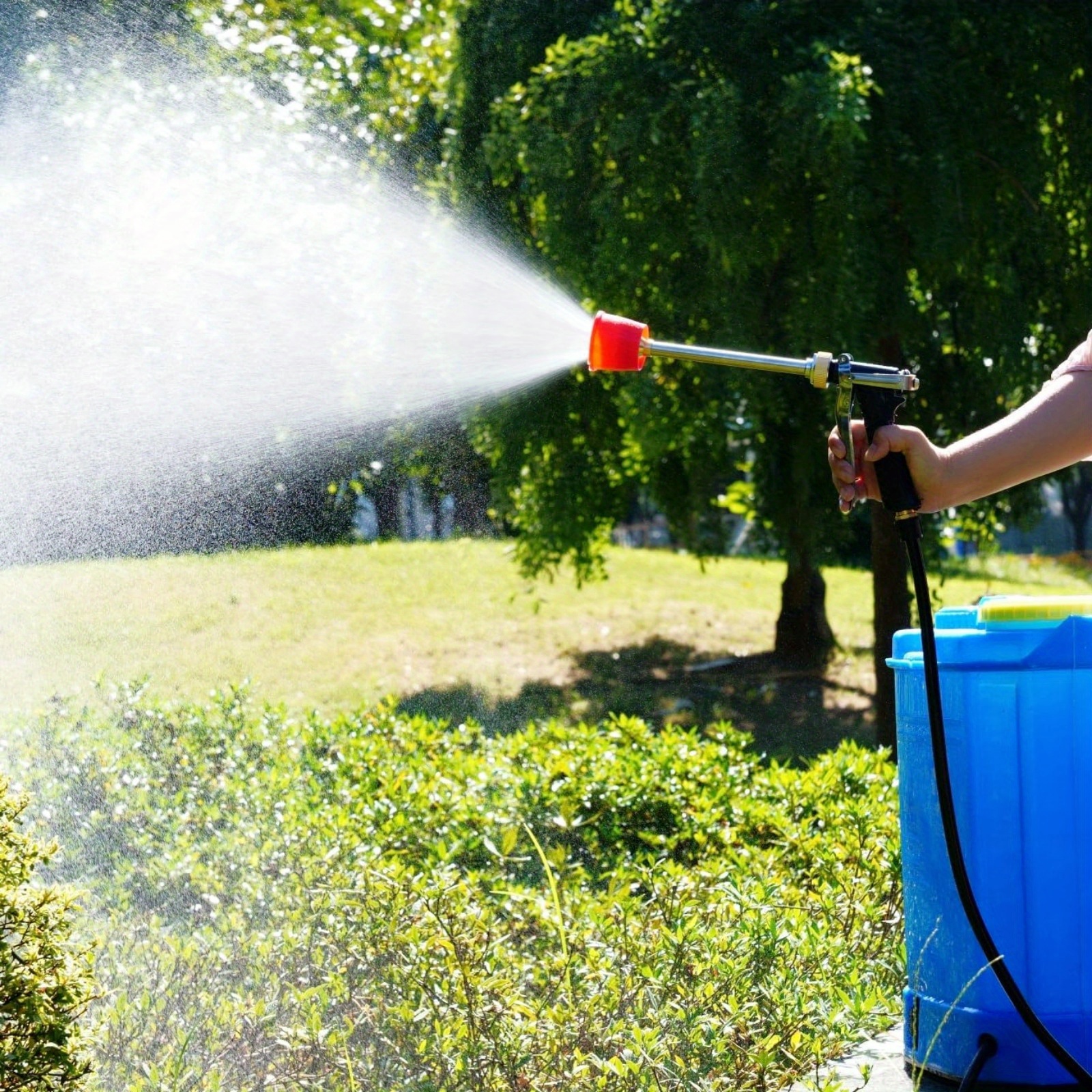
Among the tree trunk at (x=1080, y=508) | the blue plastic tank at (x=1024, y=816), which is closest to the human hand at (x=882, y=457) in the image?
the blue plastic tank at (x=1024, y=816)

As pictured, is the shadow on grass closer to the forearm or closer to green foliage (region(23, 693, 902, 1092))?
green foliage (region(23, 693, 902, 1092))

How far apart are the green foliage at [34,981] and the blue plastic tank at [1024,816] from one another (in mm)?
1322

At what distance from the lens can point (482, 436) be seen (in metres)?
7.66

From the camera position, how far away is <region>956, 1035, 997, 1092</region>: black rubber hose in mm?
2066

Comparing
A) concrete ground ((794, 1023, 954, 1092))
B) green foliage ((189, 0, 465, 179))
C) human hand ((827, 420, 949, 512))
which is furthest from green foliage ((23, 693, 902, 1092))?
green foliage ((189, 0, 465, 179))

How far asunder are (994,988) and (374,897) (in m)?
1.18

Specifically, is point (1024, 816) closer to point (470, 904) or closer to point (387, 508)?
point (470, 904)

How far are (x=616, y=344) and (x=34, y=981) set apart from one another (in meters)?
1.27

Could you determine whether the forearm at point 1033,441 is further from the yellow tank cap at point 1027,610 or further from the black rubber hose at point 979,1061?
the black rubber hose at point 979,1061

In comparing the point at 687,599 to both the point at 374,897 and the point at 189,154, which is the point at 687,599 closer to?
the point at 189,154

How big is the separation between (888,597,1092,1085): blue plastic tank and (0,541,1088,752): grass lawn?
4.09 m

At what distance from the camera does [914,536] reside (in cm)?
203

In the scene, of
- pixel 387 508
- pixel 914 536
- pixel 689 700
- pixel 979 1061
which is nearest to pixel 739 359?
pixel 914 536

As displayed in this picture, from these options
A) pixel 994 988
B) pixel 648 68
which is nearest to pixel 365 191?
pixel 648 68
